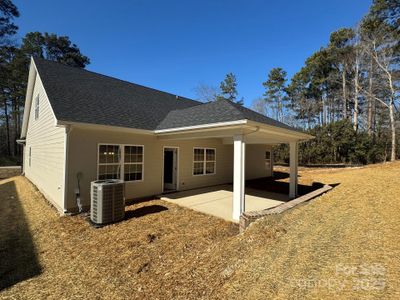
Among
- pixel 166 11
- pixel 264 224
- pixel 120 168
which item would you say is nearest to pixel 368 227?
pixel 264 224

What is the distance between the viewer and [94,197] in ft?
18.5

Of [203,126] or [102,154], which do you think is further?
[102,154]

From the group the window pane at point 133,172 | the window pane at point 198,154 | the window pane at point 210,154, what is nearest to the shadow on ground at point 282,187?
the window pane at point 210,154

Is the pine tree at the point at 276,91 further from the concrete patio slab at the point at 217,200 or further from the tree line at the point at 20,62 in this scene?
the tree line at the point at 20,62

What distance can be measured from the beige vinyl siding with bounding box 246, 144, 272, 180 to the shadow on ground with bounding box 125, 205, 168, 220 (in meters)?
8.11

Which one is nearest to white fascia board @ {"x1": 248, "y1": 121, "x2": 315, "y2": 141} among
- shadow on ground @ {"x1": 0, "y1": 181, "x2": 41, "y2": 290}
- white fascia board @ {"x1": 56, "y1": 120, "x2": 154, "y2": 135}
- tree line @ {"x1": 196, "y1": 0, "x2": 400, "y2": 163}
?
white fascia board @ {"x1": 56, "y1": 120, "x2": 154, "y2": 135}

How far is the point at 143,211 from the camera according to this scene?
6594 millimetres

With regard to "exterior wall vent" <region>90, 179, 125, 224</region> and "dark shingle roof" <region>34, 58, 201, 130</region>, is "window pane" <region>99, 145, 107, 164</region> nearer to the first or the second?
"dark shingle roof" <region>34, 58, 201, 130</region>

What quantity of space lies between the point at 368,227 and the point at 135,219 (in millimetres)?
5460

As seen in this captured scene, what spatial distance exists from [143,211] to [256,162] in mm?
9766

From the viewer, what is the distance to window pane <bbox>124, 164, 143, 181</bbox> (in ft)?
25.5

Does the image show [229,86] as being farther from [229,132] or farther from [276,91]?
[229,132]

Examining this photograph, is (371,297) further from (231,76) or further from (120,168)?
(231,76)

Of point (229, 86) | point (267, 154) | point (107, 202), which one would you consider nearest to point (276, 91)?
point (229, 86)
